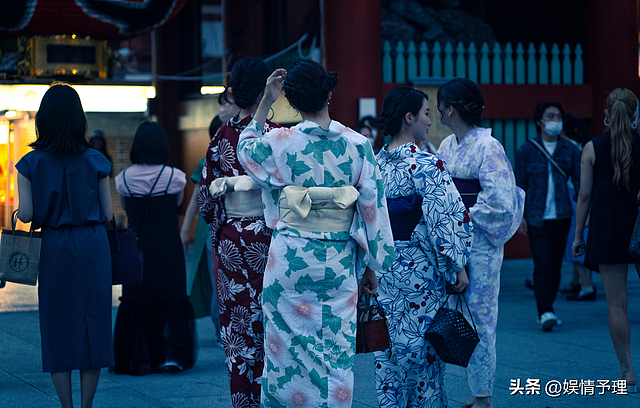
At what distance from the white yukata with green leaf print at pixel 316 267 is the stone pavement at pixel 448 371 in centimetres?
129

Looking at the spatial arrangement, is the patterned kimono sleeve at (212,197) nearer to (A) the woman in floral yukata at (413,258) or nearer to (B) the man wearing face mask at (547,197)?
(A) the woman in floral yukata at (413,258)

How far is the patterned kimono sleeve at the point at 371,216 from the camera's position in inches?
132

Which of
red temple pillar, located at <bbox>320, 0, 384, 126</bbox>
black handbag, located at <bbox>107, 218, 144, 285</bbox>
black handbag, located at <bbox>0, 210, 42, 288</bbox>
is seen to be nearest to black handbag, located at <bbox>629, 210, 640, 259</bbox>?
Result: black handbag, located at <bbox>107, 218, 144, 285</bbox>

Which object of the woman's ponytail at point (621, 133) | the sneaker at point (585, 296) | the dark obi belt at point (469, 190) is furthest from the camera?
the sneaker at point (585, 296)

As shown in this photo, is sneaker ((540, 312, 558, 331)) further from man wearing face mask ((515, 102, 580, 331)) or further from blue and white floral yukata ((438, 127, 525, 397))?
blue and white floral yukata ((438, 127, 525, 397))

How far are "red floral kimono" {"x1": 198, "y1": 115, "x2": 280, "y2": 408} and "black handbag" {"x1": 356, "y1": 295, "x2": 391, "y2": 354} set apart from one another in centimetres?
56

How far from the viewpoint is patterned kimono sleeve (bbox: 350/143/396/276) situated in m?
3.36

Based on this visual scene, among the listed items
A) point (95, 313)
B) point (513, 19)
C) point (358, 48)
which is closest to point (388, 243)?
point (95, 313)

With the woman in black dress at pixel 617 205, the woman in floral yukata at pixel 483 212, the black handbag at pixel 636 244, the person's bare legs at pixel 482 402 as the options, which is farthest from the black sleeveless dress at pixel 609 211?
the person's bare legs at pixel 482 402

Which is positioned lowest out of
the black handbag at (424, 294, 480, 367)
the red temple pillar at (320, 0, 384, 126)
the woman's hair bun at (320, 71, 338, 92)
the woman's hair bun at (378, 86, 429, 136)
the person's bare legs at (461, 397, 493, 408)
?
the person's bare legs at (461, 397, 493, 408)

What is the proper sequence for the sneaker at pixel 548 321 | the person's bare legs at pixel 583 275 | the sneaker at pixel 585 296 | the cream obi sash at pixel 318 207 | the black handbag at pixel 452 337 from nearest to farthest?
1. the cream obi sash at pixel 318 207
2. the black handbag at pixel 452 337
3. the sneaker at pixel 548 321
4. the sneaker at pixel 585 296
5. the person's bare legs at pixel 583 275

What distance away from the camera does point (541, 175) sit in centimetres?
709

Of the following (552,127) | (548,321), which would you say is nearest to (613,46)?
(552,127)

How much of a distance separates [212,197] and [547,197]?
3851mm
